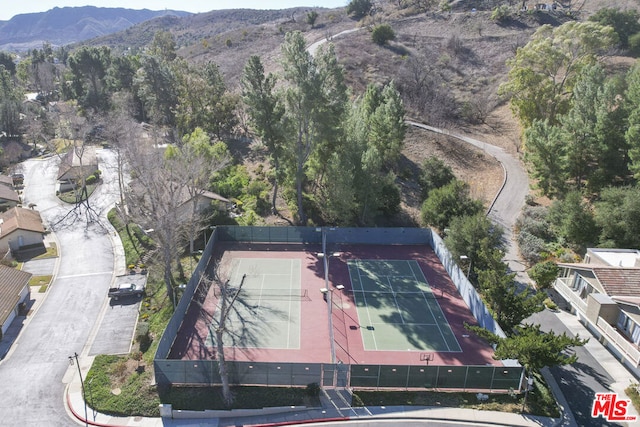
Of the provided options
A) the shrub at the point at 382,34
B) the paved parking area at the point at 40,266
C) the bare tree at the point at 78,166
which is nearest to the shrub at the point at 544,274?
the paved parking area at the point at 40,266

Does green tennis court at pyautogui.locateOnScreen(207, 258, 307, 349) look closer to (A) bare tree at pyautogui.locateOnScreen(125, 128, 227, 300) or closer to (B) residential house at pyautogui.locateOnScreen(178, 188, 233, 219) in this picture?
(A) bare tree at pyautogui.locateOnScreen(125, 128, 227, 300)

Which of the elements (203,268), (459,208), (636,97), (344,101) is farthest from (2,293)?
→ (636,97)

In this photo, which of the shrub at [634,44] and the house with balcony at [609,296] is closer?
the house with balcony at [609,296]

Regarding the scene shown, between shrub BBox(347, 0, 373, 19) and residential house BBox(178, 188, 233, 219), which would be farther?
shrub BBox(347, 0, 373, 19)

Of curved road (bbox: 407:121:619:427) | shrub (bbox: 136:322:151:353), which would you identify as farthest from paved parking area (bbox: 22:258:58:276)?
curved road (bbox: 407:121:619:427)

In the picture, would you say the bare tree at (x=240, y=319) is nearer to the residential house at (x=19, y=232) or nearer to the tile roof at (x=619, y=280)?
the residential house at (x=19, y=232)

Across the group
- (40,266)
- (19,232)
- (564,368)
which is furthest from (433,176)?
(19,232)
